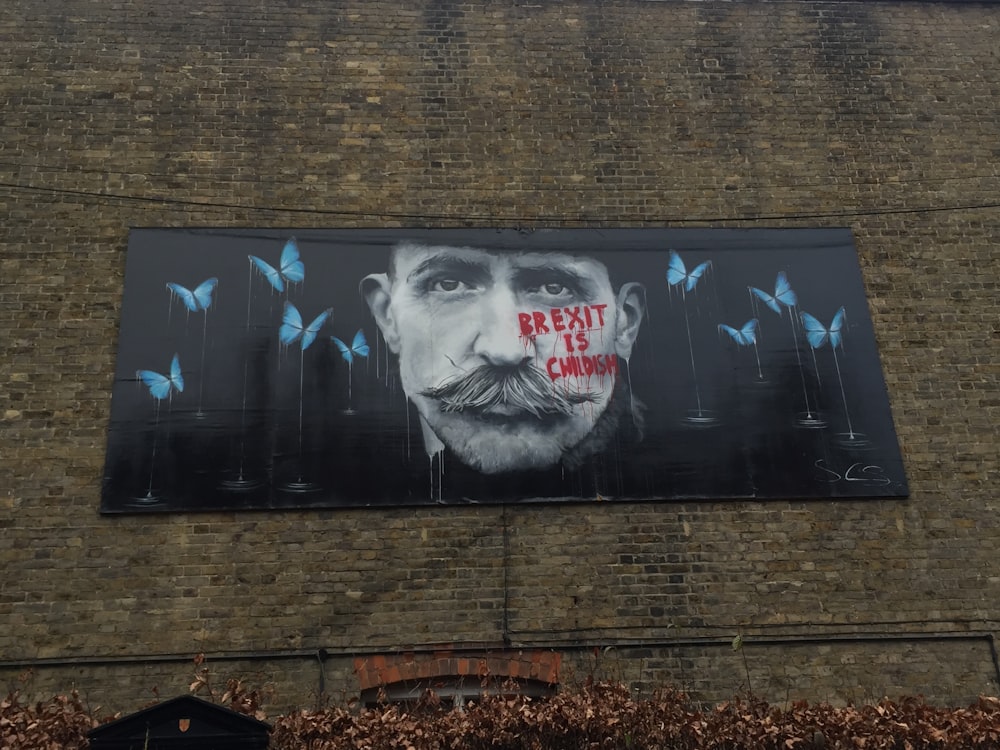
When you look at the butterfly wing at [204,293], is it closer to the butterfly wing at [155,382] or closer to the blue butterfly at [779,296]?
the butterfly wing at [155,382]

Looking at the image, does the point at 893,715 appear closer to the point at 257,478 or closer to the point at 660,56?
the point at 257,478

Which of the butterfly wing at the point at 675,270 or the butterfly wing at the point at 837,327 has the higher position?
the butterfly wing at the point at 675,270

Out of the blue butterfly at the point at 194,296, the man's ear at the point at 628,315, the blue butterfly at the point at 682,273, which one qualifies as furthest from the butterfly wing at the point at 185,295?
the blue butterfly at the point at 682,273

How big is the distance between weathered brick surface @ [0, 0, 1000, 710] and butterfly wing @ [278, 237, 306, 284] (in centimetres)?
36

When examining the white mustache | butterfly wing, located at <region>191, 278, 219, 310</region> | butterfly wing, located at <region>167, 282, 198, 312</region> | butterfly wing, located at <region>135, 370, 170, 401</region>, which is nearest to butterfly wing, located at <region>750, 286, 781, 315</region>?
the white mustache

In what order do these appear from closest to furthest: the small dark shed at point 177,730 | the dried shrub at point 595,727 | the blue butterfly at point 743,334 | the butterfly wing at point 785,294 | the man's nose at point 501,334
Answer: the small dark shed at point 177,730 < the dried shrub at point 595,727 < the man's nose at point 501,334 < the blue butterfly at point 743,334 < the butterfly wing at point 785,294

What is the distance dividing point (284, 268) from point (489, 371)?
2540mm

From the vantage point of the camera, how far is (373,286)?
10.2 m

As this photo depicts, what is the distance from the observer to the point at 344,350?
32.4 feet

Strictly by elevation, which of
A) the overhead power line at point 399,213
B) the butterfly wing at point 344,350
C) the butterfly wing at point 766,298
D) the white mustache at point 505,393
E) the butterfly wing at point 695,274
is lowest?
the white mustache at point 505,393

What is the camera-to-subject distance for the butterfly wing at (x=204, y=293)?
1000cm

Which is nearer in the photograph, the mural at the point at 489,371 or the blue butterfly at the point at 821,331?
the mural at the point at 489,371

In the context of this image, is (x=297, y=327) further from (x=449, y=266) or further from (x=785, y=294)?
(x=785, y=294)
